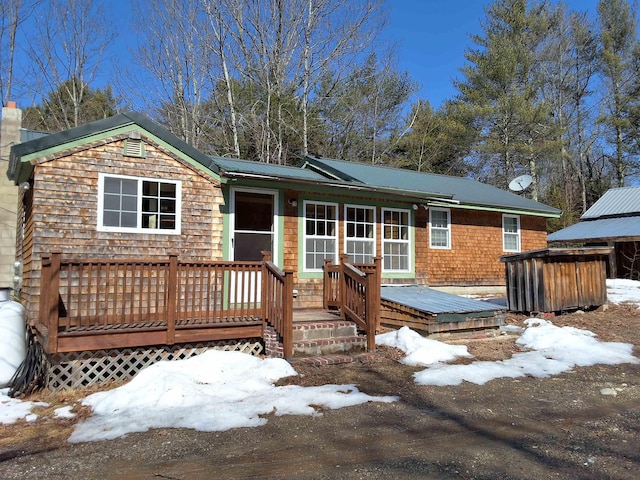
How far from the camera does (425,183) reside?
46.9 ft

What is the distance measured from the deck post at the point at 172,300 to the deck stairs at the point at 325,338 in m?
1.74

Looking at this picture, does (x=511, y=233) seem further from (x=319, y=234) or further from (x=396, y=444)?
(x=396, y=444)

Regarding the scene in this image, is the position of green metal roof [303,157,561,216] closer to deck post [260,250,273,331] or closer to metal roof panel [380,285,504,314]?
metal roof panel [380,285,504,314]

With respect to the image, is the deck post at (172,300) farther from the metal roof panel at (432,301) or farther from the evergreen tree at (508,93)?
the evergreen tree at (508,93)

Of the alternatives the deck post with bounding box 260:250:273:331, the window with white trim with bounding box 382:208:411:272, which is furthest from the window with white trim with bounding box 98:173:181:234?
the window with white trim with bounding box 382:208:411:272

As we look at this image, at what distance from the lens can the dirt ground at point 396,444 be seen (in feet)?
11.0

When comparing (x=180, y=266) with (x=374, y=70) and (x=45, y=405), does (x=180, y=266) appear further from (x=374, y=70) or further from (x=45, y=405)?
(x=374, y=70)

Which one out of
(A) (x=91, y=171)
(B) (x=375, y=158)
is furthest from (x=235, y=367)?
(B) (x=375, y=158)

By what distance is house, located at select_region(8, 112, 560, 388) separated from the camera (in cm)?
610

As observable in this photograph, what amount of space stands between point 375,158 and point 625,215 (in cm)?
1223

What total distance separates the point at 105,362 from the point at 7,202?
7.96 m

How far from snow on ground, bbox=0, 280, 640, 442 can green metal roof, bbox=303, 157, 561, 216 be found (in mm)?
5903

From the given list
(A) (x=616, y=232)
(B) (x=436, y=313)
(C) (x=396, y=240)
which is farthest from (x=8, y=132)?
(A) (x=616, y=232)

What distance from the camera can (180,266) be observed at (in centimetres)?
630
